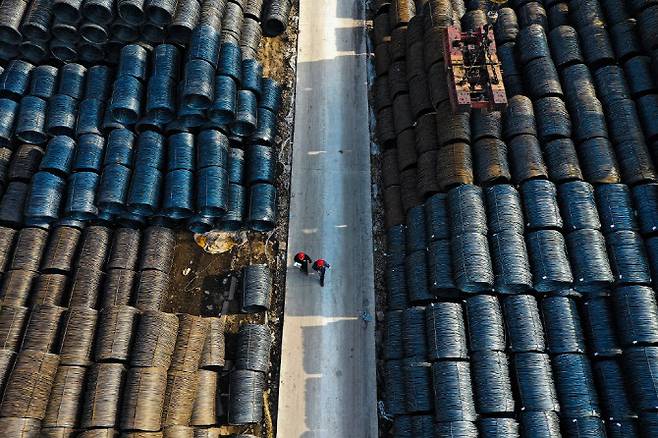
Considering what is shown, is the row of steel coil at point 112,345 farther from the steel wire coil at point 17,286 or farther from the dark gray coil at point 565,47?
the dark gray coil at point 565,47

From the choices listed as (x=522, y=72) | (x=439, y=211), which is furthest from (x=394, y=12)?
(x=439, y=211)

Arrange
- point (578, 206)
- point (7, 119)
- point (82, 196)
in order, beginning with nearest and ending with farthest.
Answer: point (578, 206) → point (82, 196) → point (7, 119)

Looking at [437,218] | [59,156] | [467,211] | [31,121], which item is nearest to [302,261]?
[437,218]

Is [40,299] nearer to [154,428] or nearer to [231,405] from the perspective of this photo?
[154,428]

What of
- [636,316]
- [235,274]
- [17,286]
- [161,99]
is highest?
[161,99]

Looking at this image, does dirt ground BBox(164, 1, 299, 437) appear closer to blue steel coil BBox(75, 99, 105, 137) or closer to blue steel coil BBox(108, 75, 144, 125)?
blue steel coil BBox(108, 75, 144, 125)

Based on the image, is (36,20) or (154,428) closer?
(154,428)

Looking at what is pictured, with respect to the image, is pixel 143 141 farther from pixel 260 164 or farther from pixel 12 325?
pixel 12 325
